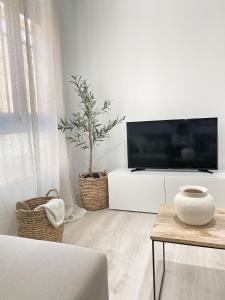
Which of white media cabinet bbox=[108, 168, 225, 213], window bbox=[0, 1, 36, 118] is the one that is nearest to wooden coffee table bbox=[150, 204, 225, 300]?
white media cabinet bbox=[108, 168, 225, 213]

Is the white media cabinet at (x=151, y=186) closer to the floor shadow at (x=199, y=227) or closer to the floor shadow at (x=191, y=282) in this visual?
the floor shadow at (x=191, y=282)

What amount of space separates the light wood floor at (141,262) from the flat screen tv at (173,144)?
734mm

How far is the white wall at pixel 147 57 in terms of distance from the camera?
2643 millimetres

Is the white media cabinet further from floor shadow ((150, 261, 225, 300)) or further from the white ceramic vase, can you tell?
the white ceramic vase

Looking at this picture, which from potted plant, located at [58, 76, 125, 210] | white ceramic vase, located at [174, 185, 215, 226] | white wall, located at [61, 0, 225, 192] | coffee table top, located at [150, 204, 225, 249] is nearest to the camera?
coffee table top, located at [150, 204, 225, 249]

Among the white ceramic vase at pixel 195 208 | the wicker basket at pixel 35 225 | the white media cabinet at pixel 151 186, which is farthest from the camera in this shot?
the white media cabinet at pixel 151 186

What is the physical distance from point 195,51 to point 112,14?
119 centimetres

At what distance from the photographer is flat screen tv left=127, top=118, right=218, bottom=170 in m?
2.53

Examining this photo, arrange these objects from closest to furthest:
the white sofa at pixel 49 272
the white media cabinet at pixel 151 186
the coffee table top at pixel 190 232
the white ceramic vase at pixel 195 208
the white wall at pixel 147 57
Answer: the white sofa at pixel 49 272 → the coffee table top at pixel 190 232 → the white ceramic vase at pixel 195 208 → the white media cabinet at pixel 151 186 → the white wall at pixel 147 57

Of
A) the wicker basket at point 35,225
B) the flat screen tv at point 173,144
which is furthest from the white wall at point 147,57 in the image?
the wicker basket at point 35,225

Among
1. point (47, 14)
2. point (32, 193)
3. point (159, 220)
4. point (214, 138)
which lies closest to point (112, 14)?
point (47, 14)

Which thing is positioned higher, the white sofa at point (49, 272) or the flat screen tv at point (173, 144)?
the flat screen tv at point (173, 144)

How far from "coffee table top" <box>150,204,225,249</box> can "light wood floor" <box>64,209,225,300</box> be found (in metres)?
0.45

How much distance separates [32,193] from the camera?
229 centimetres
